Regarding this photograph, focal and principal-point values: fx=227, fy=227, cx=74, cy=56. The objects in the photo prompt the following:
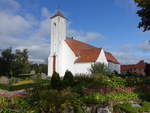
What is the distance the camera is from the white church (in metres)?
41.4

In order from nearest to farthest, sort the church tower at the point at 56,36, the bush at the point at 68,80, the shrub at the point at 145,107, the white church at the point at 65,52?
1. the shrub at the point at 145,107
2. the bush at the point at 68,80
3. the white church at the point at 65,52
4. the church tower at the point at 56,36

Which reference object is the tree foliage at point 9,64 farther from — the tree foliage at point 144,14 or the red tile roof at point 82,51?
the tree foliage at point 144,14

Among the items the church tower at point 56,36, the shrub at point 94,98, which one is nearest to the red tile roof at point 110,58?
the church tower at point 56,36

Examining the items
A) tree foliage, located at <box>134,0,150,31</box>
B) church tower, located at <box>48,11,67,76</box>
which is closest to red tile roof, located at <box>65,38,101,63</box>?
church tower, located at <box>48,11,67,76</box>

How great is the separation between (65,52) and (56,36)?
3587 millimetres

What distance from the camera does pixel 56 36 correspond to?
44000mm

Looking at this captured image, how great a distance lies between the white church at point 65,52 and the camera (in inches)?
1630

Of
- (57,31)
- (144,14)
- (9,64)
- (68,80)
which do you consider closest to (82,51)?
(57,31)

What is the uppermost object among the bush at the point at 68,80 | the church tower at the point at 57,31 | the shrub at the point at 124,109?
the church tower at the point at 57,31

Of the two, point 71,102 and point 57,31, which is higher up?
point 57,31

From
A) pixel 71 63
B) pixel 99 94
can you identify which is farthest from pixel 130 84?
pixel 71 63

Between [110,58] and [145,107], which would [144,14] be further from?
[110,58]

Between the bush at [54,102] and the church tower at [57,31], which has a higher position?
the church tower at [57,31]

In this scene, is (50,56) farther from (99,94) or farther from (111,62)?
(99,94)
